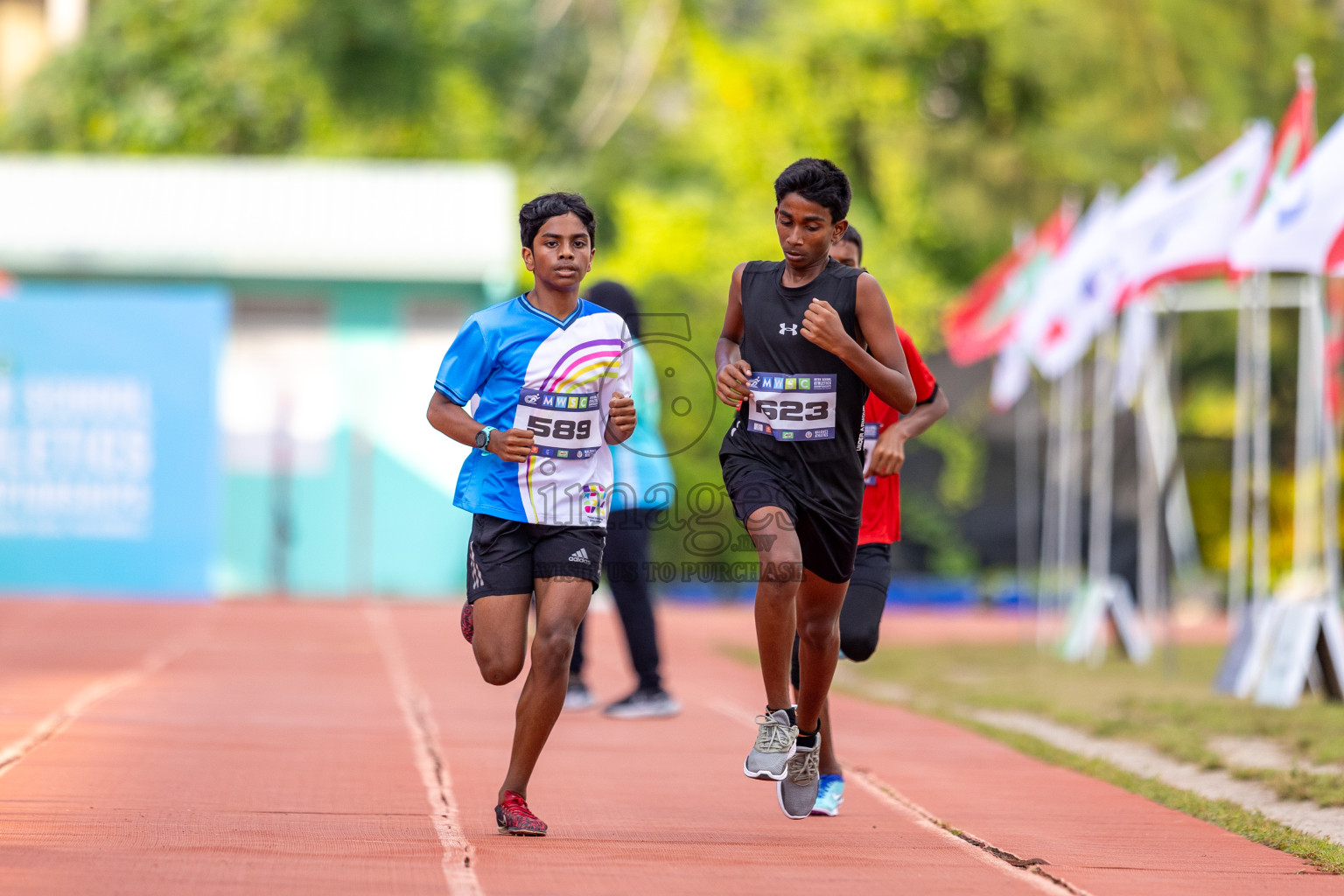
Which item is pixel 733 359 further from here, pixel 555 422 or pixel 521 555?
pixel 521 555

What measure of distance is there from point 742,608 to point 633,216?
8827 mm

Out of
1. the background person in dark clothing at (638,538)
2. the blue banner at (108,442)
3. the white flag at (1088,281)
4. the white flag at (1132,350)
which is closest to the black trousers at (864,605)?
the background person in dark clothing at (638,538)

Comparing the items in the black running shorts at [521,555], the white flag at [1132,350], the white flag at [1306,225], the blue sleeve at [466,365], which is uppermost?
the white flag at [1306,225]

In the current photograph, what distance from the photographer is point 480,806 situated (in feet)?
20.6

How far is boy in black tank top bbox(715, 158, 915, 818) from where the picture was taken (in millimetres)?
5641

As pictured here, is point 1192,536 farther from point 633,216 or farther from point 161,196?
point 161,196

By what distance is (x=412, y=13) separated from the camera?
32844 mm

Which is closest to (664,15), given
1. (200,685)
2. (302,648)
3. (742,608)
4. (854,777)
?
(742,608)

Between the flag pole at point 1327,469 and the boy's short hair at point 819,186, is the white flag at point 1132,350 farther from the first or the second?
the boy's short hair at point 819,186

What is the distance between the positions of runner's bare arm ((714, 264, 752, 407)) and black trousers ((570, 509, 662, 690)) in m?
3.07

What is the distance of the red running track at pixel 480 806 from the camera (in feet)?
16.7

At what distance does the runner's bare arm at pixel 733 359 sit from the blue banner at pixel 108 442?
13.9 metres

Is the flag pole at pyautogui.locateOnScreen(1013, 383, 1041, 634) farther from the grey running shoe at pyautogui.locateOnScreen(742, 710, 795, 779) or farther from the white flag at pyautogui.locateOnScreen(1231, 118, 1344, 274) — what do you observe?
the grey running shoe at pyautogui.locateOnScreen(742, 710, 795, 779)

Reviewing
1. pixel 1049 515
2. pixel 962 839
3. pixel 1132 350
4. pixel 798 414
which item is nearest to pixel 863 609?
pixel 962 839
